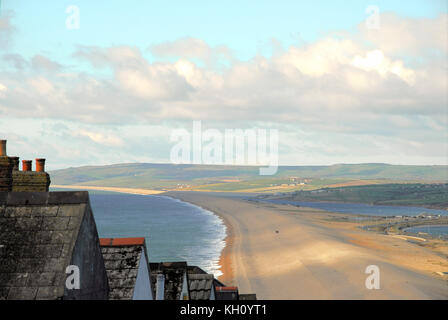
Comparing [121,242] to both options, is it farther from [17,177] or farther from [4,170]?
[4,170]

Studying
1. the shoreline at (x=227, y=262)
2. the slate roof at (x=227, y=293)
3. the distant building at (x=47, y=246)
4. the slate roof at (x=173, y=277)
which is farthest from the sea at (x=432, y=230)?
the distant building at (x=47, y=246)

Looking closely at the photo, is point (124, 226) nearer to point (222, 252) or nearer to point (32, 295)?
point (222, 252)

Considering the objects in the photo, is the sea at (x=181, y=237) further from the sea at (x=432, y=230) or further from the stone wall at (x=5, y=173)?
the stone wall at (x=5, y=173)

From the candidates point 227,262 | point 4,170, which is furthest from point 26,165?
point 227,262
